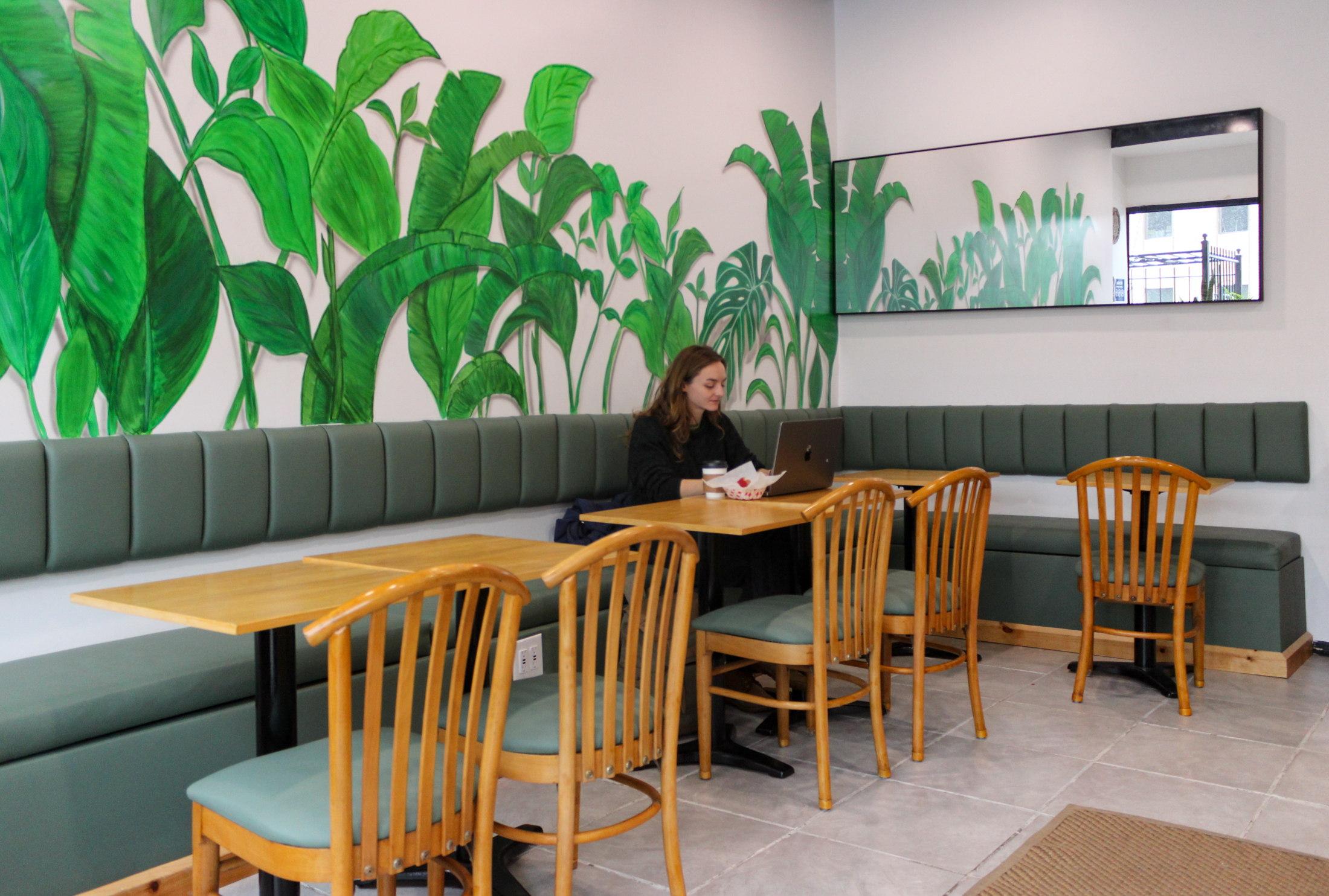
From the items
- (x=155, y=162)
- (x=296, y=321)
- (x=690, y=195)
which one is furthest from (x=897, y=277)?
(x=155, y=162)

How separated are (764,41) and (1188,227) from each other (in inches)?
92.6

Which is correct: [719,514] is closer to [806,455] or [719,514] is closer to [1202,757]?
[806,455]

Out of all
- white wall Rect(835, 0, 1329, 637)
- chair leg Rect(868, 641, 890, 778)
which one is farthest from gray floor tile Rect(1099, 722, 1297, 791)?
white wall Rect(835, 0, 1329, 637)

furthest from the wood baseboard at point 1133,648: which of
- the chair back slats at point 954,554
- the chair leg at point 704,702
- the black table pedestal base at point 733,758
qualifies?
the chair leg at point 704,702

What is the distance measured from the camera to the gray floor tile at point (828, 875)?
2475 millimetres

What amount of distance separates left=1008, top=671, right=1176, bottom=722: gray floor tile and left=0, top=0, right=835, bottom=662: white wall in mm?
2056

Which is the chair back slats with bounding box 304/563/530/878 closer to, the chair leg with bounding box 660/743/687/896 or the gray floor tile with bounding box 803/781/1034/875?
the chair leg with bounding box 660/743/687/896

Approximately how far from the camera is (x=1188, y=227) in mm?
5027

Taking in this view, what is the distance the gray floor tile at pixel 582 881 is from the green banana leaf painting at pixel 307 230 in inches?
64.6

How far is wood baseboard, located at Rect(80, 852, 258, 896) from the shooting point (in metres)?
2.38

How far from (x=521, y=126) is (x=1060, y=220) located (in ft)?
9.30

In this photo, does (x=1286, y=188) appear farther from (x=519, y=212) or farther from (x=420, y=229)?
(x=420, y=229)

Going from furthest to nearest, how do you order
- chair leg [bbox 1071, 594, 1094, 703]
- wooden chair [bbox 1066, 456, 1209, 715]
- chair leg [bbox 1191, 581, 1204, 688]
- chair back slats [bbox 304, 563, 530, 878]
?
chair leg [bbox 1191, 581, 1204, 688] → chair leg [bbox 1071, 594, 1094, 703] → wooden chair [bbox 1066, 456, 1209, 715] → chair back slats [bbox 304, 563, 530, 878]

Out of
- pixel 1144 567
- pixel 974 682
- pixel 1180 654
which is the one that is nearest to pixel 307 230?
pixel 974 682
